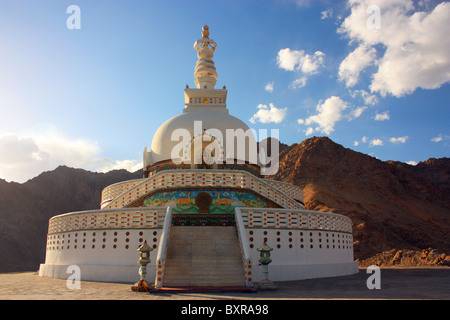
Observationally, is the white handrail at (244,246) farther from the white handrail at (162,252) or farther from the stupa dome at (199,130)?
the stupa dome at (199,130)

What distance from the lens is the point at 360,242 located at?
41062mm

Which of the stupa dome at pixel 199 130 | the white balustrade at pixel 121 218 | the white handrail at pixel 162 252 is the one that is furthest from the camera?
the stupa dome at pixel 199 130

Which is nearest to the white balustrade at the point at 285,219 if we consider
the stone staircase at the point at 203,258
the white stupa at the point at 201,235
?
the white stupa at the point at 201,235

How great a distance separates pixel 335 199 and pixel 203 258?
4332 centimetres

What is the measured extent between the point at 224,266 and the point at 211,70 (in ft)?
64.7

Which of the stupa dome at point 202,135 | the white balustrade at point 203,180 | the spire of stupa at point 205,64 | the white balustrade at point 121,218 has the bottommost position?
the white balustrade at point 121,218

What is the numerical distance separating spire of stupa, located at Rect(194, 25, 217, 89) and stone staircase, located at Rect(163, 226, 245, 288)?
53.2 feet

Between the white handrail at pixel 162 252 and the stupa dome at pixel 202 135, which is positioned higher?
the stupa dome at pixel 202 135

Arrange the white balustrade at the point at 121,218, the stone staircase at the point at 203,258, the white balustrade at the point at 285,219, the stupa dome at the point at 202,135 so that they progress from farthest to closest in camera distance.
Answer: the stupa dome at the point at 202,135, the white balustrade at the point at 285,219, the white balustrade at the point at 121,218, the stone staircase at the point at 203,258

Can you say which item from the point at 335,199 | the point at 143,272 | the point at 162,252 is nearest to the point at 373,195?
the point at 335,199

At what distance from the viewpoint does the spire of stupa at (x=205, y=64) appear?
29.0 m

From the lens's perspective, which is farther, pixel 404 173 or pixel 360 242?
pixel 404 173
